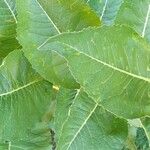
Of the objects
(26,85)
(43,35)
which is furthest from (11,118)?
(43,35)

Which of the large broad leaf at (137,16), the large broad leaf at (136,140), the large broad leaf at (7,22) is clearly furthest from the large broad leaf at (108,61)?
the large broad leaf at (136,140)

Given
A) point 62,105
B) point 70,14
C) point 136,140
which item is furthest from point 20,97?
point 136,140

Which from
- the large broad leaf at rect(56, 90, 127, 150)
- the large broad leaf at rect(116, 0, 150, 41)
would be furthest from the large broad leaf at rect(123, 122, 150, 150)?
the large broad leaf at rect(116, 0, 150, 41)

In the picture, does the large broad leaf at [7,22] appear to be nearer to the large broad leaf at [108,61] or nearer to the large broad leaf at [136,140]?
the large broad leaf at [108,61]

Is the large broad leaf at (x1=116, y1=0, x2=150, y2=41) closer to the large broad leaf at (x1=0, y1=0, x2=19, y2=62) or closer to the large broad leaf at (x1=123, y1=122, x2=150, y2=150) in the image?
the large broad leaf at (x1=0, y1=0, x2=19, y2=62)

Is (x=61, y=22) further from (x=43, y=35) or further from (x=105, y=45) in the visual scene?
(x=105, y=45)
